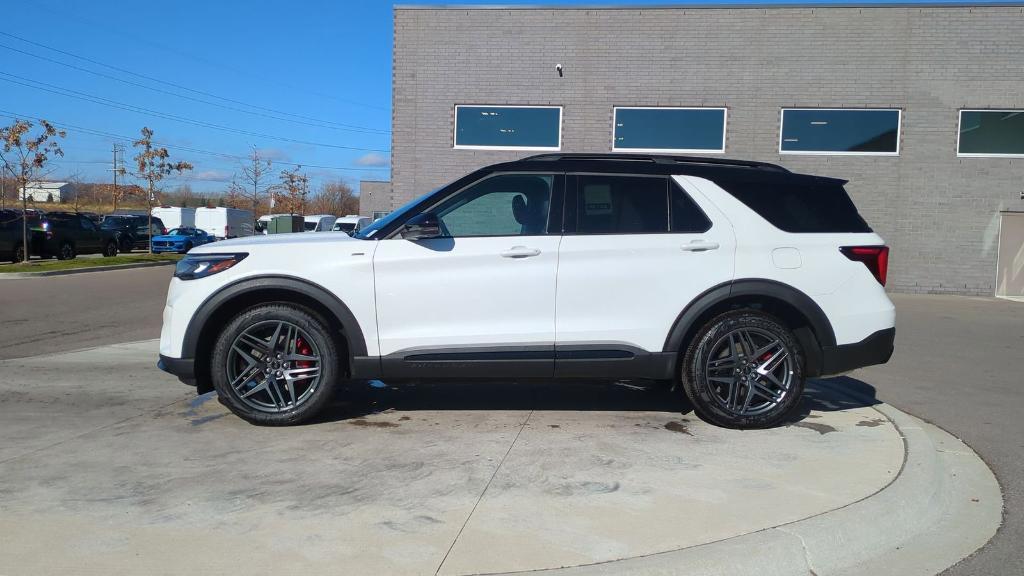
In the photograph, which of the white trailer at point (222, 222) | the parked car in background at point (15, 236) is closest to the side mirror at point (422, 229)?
the parked car in background at point (15, 236)

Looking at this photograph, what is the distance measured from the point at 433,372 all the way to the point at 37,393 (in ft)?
11.9

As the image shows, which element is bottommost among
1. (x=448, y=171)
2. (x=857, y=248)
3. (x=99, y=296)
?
(x=99, y=296)

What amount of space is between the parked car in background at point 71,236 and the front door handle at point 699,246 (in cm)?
2739

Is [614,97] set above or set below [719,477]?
above

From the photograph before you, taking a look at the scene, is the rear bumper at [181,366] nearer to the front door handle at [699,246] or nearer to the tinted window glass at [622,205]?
the tinted window glass at [622,205]

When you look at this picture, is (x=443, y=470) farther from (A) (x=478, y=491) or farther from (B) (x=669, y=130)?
(B) (x=669, y=130)

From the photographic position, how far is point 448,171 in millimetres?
18281

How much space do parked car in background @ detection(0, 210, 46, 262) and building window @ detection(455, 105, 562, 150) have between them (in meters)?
16.0

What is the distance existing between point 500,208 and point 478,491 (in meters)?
2.02

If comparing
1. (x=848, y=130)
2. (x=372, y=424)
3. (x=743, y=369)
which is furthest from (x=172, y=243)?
(x=743, y=369)

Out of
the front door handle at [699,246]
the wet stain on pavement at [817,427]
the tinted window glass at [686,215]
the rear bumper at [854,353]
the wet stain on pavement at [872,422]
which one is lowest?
the wet stain on pavement at [817,427]

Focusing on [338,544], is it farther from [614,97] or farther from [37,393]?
[614,97]

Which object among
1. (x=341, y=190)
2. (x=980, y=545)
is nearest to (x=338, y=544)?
(x=980, y=545)

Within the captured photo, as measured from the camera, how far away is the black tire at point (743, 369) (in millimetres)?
5449
